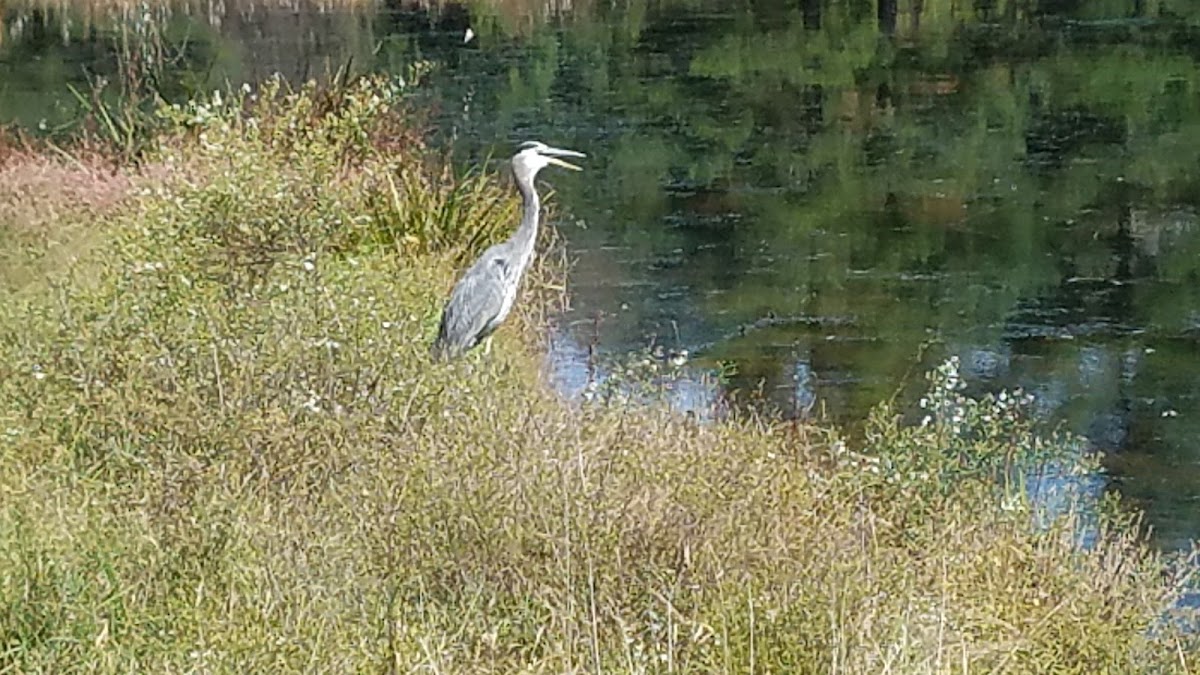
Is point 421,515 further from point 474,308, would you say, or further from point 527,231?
point 527,231

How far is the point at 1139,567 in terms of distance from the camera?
17.7 ft

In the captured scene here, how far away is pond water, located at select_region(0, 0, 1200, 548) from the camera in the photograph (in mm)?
9016

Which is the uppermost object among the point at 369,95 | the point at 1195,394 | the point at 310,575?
the point at 369,95

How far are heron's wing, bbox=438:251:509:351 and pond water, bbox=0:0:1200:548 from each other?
1108mm

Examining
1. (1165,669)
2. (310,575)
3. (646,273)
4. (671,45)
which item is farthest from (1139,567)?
(671,45)

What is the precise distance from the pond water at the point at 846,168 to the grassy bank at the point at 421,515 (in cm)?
156

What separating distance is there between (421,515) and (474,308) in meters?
2.29

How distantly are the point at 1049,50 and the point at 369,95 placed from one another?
12.0 metres

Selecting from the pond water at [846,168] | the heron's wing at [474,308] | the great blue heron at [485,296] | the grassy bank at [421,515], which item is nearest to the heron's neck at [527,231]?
the great blue heron at [485,296]

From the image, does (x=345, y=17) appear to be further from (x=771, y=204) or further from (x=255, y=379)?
(x=255, y=379)

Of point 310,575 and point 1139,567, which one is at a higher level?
point 310,575

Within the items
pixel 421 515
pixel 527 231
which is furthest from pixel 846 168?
pixel 421 515

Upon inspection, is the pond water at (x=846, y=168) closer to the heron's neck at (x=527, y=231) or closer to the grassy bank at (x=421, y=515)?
the heron's neck at (x=527, y=231)

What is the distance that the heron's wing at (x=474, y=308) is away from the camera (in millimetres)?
6684
